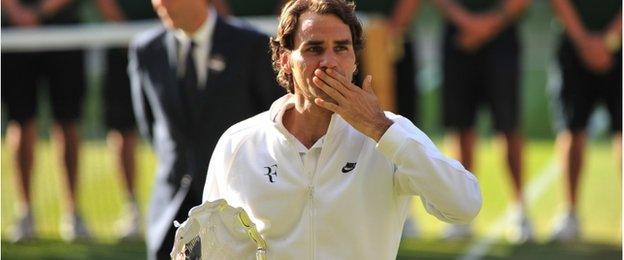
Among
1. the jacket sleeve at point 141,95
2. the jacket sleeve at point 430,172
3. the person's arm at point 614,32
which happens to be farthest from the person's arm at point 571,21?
the jacket sleeve at point 430,172

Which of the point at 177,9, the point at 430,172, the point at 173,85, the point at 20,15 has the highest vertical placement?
the point at 20,15

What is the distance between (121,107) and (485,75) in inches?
95.0

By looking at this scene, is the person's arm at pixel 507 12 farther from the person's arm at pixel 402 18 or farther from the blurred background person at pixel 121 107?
the blurred background person at pixel 121 107

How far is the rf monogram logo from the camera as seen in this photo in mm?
4191

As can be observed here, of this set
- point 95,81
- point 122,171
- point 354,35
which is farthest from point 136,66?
point 95,81

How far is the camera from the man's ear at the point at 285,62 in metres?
4.22

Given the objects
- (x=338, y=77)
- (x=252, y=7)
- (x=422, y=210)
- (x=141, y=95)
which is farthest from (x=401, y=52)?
(x=338, y=77)

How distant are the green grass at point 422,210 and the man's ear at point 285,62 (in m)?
4.78

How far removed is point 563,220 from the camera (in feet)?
31.4

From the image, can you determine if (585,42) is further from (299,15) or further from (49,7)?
(299,15)

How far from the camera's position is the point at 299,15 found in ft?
13.6

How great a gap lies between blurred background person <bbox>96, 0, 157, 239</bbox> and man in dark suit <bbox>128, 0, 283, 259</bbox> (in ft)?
11.3

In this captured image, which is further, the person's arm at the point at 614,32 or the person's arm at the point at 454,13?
the person's arm at the point at 454,13

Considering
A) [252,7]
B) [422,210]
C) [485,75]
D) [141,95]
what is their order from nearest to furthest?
[141,95] → [485,75] → [252,7] → [422,210]
